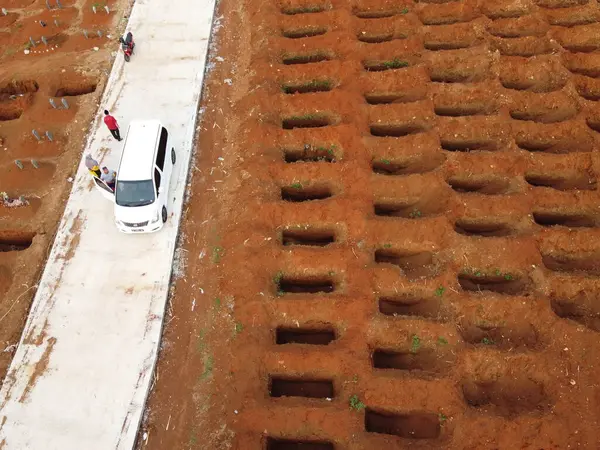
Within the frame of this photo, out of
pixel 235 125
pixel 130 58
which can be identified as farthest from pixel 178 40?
pixel 235 125

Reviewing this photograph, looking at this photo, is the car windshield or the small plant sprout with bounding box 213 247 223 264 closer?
the car windshield

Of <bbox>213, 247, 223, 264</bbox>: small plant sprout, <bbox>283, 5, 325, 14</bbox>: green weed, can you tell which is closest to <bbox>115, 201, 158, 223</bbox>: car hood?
<bbox>213, 247, 223, 264</bbox>: small plant sprout

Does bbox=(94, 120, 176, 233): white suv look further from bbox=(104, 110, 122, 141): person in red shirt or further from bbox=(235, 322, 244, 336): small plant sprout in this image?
bbox=(235, 322, 244, 336): small plant sprout

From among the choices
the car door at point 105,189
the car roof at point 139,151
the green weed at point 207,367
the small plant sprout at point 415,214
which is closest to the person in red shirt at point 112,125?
the car roof at point 139,151

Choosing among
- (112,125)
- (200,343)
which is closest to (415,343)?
(200,343)

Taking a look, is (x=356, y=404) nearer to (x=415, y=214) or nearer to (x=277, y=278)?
(x=277, y=278)

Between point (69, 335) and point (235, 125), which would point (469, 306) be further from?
point (69, 335)

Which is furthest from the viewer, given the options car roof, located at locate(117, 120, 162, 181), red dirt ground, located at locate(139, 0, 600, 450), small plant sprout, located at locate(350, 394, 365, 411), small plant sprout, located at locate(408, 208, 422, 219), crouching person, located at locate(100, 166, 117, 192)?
crouching person, located at locate(100, 166, 117, 192)
